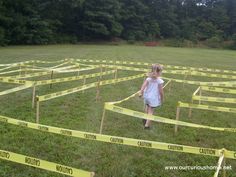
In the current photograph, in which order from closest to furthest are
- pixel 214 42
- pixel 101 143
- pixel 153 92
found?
1. pixel 101 143
2. pixel 153 92
3. pixel 214 42

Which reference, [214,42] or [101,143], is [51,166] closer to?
[101,143]

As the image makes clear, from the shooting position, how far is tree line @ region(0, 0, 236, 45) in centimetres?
4950

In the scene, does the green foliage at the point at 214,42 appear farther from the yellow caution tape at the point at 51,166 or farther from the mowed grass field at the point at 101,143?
the yellow caution tape at the point at 51,166

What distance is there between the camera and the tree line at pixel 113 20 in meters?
49.5

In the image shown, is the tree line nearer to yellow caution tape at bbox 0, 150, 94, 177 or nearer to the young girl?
the young girl

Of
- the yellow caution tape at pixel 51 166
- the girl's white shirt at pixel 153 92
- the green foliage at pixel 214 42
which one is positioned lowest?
the green foliage at pixel 214 42

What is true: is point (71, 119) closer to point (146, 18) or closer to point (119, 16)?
point (119, 16)

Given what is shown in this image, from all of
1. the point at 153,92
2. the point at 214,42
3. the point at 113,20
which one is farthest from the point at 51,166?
the point at 214,42

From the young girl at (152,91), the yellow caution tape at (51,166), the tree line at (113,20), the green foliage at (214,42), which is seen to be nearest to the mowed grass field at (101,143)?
the young girl at (152,91)

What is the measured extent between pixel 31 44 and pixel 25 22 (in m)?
2.83

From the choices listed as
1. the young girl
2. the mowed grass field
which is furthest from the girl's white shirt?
the mowed grass field

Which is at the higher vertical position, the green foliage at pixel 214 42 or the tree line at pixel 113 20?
the tree line at pixel 113 20

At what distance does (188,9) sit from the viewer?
82.8m

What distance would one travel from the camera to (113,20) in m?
62.1
